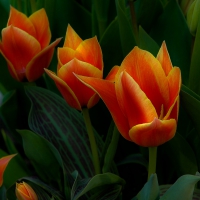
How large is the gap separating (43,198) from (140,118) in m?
0.21

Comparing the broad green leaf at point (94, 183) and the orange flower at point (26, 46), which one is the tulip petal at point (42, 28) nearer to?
the orange flower at point (26, 46)

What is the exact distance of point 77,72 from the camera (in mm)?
523

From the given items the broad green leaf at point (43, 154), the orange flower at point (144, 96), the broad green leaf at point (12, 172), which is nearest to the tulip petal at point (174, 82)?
the orange flower at point (144, 96)

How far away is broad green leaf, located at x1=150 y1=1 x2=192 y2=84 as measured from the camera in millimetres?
705

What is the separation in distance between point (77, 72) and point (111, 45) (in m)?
0.21

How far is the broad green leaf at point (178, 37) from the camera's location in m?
0.71

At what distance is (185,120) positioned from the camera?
686mm

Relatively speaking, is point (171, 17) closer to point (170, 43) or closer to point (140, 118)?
point (170, 43)

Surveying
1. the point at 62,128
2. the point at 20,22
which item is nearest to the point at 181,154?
the point at 62,128

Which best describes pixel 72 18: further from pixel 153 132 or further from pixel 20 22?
pixel 153 132

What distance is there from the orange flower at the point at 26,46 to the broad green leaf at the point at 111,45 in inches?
3.8

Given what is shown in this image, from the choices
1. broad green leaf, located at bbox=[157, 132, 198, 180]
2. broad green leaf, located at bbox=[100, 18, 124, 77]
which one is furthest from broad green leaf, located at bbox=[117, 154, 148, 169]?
broad green leaf, located at bbox=[100, 18, 124, 77]

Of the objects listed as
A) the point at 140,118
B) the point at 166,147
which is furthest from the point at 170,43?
the point at 140,118

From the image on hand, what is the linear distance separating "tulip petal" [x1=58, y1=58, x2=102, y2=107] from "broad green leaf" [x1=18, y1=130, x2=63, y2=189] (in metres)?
0.12
